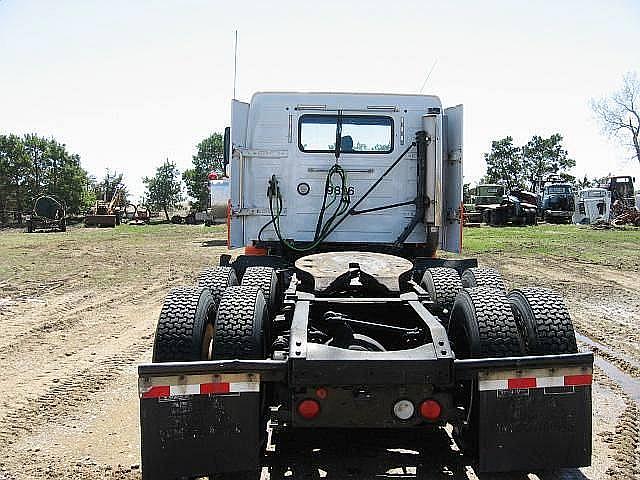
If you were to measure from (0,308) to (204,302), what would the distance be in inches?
294

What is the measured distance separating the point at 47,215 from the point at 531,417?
122 ft

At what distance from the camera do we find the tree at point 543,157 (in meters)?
68.9

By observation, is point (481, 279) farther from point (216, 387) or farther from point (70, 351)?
point (70, 351)

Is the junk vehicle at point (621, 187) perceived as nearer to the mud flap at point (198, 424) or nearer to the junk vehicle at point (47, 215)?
the junk vehicle at point (47, 215)

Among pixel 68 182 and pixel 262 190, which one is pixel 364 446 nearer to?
pixel 262 190

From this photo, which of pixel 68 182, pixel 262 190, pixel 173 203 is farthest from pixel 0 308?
pixel 173 203

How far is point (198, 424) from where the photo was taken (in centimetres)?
378

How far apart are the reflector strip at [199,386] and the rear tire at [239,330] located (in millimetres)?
315

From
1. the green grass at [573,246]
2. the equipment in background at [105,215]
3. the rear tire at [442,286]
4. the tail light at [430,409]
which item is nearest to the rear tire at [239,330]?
the tail light at [430,409]

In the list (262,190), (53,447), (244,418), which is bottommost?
(53,447)

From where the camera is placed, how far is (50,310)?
35.0 feet

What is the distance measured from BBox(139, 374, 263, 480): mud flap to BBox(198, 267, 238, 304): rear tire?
4.42 feet

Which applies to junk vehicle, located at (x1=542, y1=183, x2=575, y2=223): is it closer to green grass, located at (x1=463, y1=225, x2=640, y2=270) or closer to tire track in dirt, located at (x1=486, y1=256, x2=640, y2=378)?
green grass, located at (x1=463, y1=225, x2=640, y2=270)

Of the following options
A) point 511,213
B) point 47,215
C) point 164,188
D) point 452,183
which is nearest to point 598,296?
point 452,183
